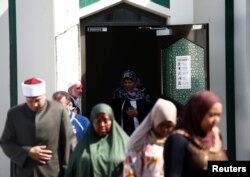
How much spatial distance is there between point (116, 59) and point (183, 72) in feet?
3.17

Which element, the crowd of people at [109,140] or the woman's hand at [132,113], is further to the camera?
the woman's hand at [132,113]

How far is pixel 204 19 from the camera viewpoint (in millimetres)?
9023

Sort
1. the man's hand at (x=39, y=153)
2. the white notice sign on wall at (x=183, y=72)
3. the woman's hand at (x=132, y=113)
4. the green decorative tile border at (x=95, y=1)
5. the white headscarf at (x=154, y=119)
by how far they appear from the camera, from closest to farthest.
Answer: the white headscarf at (x=154, y=119), the man's hand at (x=39, y=153), the woman's hand at (x=132, y=113), the green decorative tile border at (x=95, y=1), the white notice sign on wall at (x=183, y=72)

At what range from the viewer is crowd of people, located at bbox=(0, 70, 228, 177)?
14.6 feet

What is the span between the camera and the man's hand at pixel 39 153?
19.9ft

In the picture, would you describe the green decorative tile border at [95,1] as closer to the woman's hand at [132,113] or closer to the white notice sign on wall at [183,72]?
the white notice sign on wall at [183,72]

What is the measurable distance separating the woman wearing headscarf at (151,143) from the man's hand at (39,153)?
1159 millimetres

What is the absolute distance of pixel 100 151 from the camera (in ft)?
18.9

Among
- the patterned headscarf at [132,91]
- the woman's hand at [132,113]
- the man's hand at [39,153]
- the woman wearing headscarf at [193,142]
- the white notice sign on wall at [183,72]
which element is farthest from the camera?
the white notice sign on wall at [183,72]

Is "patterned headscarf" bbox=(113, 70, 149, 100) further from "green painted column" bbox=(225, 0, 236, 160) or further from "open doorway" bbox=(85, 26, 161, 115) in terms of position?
"green painted column" bbox=(225, 0, 236, 160)

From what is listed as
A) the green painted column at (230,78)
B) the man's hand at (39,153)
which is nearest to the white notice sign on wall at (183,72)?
the green painted column at (230,78)

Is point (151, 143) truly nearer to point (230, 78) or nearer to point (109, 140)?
point (109, 140)

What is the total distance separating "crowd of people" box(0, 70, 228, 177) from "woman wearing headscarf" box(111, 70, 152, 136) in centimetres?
112

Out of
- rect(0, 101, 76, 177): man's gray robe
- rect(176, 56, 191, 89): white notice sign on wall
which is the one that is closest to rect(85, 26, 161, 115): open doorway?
rect(176, 56, 191, 89): white notice sign on wall
